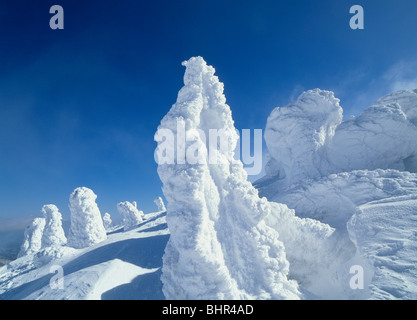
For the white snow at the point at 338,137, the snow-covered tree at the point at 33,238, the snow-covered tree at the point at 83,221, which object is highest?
the white snow at the point at 338,137

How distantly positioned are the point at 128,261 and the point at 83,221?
502 inches

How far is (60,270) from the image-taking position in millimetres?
14352

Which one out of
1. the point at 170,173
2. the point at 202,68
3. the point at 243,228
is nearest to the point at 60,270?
the point at 170,173

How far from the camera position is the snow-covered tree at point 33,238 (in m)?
35.7

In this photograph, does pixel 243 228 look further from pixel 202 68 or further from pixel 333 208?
pixel 333 208

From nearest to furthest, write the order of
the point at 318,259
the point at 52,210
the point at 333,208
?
the point at 318,259 → the point at 333,208 → the point at 52,210

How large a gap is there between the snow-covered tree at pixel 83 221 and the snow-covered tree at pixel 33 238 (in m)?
18.9

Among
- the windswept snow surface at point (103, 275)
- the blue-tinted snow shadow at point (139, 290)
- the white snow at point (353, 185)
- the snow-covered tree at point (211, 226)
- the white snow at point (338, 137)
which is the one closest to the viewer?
the snow-covered tree at point (211, 226)

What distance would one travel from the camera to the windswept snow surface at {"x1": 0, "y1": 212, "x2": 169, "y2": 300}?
10938 mm

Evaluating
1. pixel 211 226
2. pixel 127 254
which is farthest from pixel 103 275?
pixel 211 226

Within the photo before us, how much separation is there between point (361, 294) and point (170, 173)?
32.9 feet

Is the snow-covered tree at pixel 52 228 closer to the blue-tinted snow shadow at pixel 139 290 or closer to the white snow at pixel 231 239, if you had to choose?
the white snow at pixel 231 239

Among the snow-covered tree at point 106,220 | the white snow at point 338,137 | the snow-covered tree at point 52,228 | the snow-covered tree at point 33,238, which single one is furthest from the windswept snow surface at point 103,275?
the snow-covered tree at point 106,220
